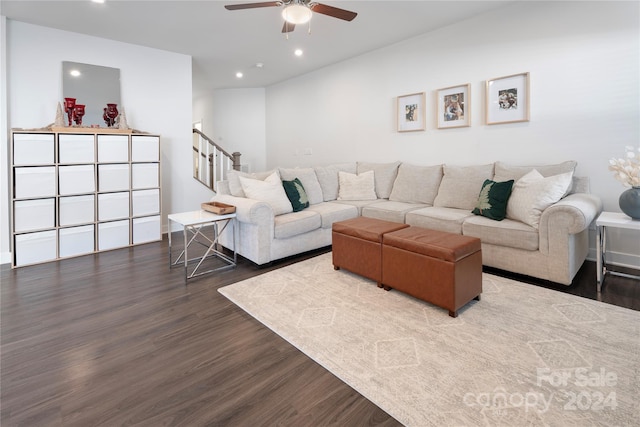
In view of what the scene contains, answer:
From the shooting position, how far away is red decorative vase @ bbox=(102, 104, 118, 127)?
13.4 feet

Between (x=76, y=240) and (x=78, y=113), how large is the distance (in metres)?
1.54

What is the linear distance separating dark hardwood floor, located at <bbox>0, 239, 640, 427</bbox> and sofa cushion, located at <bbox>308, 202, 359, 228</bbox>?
1.41 metres

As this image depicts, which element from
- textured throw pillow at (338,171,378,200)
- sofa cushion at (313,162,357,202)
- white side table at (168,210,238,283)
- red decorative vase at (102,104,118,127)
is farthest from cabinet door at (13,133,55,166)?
textured throw pillow at (338,171,378,200)

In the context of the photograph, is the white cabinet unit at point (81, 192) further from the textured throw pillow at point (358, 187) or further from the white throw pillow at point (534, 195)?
the white throw pillow at point (534, 195)

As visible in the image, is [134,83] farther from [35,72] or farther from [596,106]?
[596,106]

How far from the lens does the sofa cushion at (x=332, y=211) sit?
3.79m

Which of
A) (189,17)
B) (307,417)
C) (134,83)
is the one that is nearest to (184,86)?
(134,83)

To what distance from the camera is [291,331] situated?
81.5 inches

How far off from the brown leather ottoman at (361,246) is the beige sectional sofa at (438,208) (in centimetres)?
62

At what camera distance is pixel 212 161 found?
6.34m

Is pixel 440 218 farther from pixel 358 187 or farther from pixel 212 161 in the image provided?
pixel 212 161

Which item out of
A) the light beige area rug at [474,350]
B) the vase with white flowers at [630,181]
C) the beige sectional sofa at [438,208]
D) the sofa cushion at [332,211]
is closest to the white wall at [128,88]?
the beige sectional sofa at [438,208]

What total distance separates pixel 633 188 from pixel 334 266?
2566mm

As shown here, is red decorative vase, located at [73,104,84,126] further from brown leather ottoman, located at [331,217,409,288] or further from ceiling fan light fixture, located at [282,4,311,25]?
brown leather ottoman, located at [331,217,409,288]
